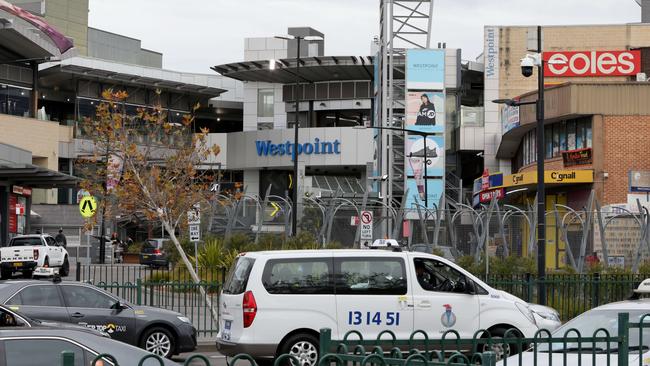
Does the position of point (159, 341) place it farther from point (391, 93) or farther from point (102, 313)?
point (391, 93)

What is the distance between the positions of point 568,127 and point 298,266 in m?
38.8

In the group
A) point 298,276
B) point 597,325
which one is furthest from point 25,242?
point 597,325

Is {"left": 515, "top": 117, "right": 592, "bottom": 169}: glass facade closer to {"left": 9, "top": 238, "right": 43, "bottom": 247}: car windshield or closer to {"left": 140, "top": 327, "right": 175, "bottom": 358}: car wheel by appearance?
{"left": 9, "top": 238, "right": 43, "bottom": 247}: car windshield

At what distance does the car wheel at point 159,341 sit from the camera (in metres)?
19.5

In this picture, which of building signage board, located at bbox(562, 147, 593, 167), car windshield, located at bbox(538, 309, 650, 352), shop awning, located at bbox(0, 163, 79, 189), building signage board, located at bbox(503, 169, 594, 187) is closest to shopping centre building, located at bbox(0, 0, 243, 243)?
shop awning, located at bbox(0, 163, 79, 189)

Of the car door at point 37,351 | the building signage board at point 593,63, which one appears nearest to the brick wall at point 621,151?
the building signage board at point 593,63

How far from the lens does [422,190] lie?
65188 millimetres

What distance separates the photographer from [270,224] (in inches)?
1553

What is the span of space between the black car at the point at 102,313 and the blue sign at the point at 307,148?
58.0m

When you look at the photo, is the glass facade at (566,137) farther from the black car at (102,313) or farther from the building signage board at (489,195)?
the black car at (102,313)

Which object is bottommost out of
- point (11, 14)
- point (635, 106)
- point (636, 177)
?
point (636, 177)

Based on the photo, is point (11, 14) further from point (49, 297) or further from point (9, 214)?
point (49, 297)

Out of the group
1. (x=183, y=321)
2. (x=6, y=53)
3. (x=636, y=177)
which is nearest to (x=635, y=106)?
(x=636, y=177)

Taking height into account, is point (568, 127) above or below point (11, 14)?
below
